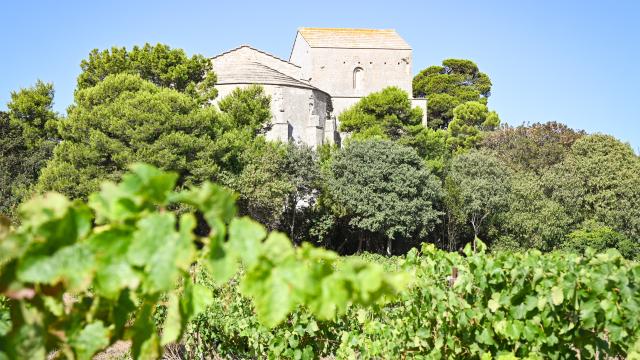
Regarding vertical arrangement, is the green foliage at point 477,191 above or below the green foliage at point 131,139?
below

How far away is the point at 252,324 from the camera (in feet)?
20.1

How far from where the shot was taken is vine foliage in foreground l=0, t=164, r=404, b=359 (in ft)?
4.20

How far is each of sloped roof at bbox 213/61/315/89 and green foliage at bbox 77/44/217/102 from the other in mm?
3642

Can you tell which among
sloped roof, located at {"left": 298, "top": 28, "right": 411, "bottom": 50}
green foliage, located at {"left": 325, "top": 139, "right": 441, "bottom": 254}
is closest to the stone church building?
sloped roof, located at {"left": 298, "top": 28, "right": 411, "bottom": 50}

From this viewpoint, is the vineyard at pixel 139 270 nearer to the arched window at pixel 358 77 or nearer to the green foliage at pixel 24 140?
the green foliage at pixel 24 140

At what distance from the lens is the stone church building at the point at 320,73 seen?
35.2 m

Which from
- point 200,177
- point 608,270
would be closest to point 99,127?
point 200,177

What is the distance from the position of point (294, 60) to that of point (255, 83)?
48.8ft

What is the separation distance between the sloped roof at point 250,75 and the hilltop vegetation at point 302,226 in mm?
1858

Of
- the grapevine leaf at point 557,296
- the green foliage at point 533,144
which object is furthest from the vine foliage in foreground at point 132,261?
the green foliage at point 533,144

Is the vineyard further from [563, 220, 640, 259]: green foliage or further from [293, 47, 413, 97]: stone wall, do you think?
[293, 47, 413, 97]: stone wall

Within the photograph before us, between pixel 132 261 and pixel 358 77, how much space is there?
4337 cm

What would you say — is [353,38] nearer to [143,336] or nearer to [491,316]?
[491,316]

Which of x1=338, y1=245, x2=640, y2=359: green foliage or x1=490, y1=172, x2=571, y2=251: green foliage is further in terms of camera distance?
x1=490, y1=172, x2=571, y2=251: green foliage
